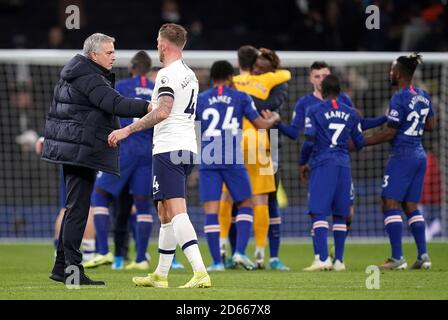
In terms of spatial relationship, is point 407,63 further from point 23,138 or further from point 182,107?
point 23,138

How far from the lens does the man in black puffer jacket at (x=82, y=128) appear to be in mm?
9219

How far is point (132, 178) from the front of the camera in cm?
1252

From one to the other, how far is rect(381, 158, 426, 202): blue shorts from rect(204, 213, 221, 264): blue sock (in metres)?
1.91

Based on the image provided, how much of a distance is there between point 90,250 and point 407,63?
4352 millimetres

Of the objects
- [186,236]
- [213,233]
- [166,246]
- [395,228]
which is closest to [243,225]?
[213,233]

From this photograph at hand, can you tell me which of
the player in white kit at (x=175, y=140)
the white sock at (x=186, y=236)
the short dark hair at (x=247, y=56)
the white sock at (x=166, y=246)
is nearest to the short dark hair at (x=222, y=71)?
the short dark hair at (x=247, y=56)

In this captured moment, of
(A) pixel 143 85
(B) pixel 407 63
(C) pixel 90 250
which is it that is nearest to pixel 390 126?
(B) pixel 407 63

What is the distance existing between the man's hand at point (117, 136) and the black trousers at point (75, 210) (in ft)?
1.68

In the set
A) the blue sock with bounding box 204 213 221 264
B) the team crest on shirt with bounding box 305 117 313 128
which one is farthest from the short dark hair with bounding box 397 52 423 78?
the blue sock with bounding box 204 213 221 264

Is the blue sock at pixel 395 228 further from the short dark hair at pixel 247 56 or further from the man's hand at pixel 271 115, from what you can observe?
the short dark hair at pixel 247 56

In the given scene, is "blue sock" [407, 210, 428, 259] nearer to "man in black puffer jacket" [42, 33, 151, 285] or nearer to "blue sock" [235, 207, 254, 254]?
"blue sock" [235, 207, 254, 254]

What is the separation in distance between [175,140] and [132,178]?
3534 mm

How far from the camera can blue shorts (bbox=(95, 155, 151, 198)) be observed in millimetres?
12438

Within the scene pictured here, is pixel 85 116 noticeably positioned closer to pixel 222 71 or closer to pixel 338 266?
pixel 222 71
